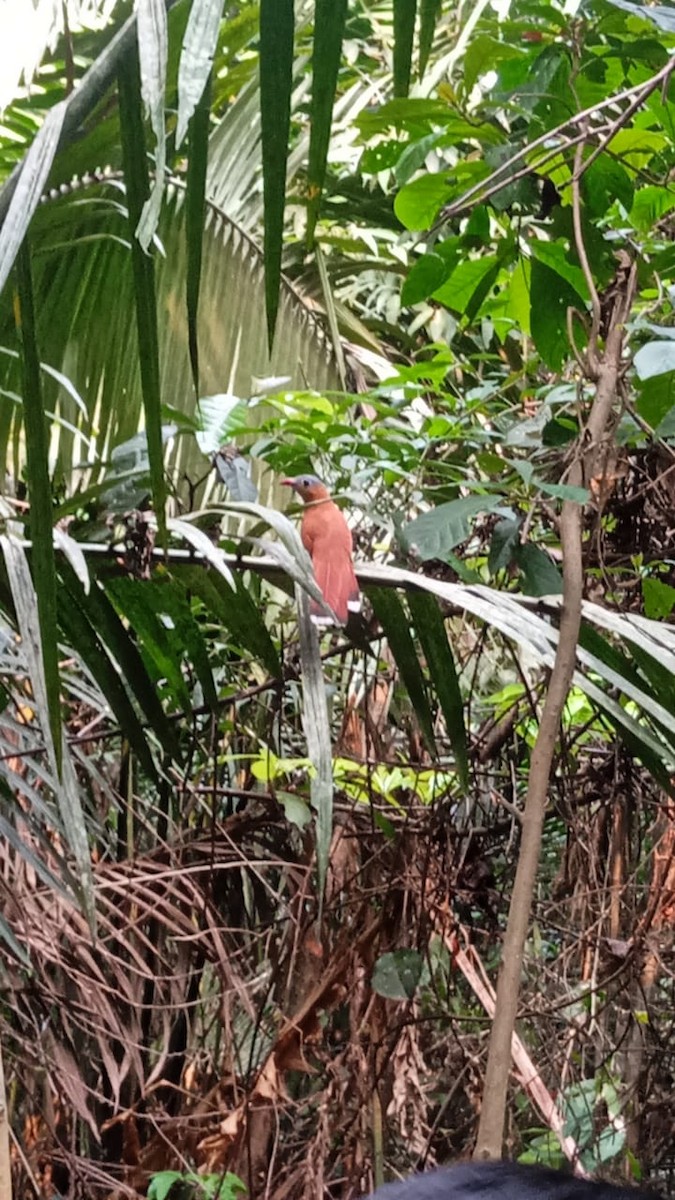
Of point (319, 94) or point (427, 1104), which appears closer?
point (319, 94)

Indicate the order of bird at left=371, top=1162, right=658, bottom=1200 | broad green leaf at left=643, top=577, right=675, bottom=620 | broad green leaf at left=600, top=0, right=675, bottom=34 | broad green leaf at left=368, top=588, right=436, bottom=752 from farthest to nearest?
broad green leaf at left=643, top=577, right=675, bottom=620, broad green leaf at left=368, top=588, right=436, bottom=752, broad green leaf at left=600, top=0, right=675, bottom=34, bird at left=371, top=1162, right=658, bottom=1200

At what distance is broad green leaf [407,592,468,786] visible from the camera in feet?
3.19

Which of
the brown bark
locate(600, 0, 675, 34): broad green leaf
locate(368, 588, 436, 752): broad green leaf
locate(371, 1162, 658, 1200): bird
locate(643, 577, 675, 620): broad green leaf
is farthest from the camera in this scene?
locate(643, 577, 675, 620): broad green leaf

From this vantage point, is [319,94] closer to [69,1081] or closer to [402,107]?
[402,107]

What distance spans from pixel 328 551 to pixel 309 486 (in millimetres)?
294

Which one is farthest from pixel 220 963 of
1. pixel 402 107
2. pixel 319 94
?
pixel 319 94

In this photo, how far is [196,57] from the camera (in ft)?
1.31

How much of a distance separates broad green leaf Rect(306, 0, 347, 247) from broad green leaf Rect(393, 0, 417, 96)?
42mm

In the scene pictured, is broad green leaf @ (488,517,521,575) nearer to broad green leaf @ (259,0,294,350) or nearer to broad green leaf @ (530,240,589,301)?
broad green leaf @ (530,240,589,301)

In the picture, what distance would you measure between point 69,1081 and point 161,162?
139cm

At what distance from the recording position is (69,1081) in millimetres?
1454

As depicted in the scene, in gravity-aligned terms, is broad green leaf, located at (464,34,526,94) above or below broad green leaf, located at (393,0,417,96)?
above

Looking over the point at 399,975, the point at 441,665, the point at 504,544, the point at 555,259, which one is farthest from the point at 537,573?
the point at 399,975

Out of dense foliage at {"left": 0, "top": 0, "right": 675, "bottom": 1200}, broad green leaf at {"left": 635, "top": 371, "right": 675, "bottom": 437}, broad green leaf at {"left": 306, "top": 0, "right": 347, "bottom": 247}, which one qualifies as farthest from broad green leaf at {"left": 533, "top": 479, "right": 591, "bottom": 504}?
broad green leaf at {"left": 306, "top": 0, "right": 347, "bottom": 247}
